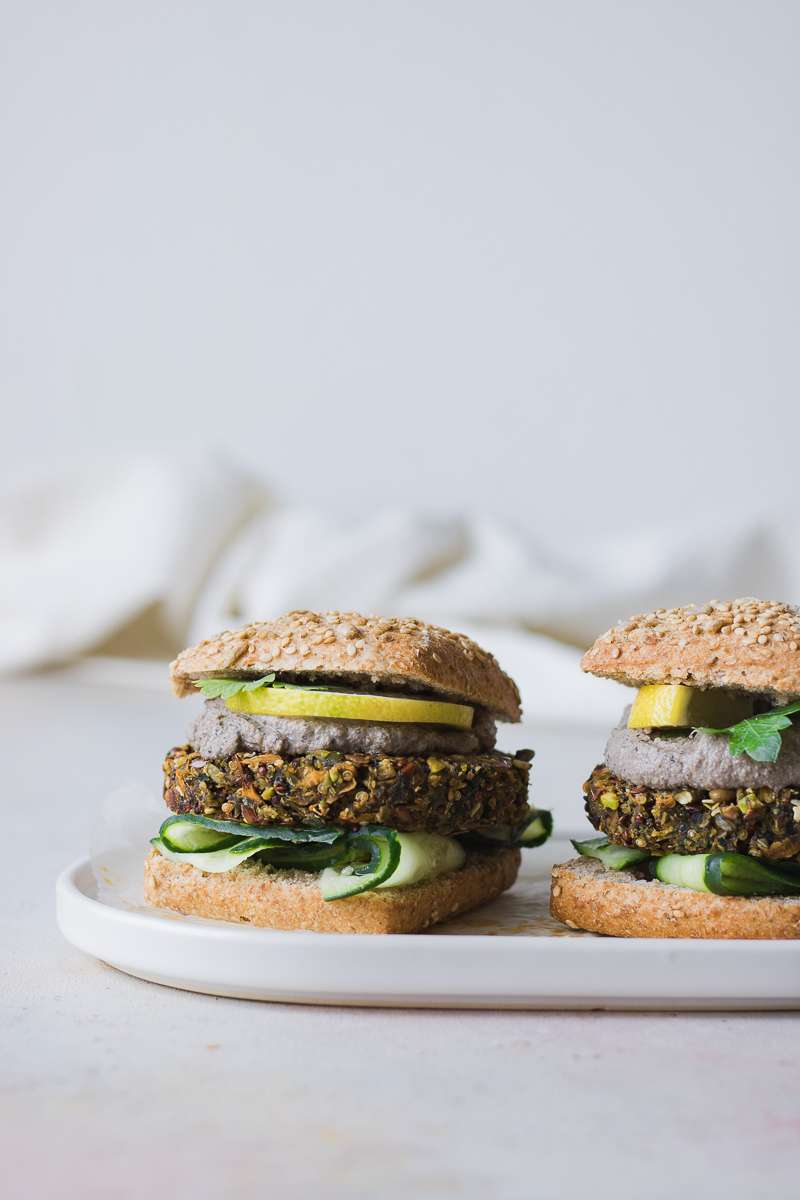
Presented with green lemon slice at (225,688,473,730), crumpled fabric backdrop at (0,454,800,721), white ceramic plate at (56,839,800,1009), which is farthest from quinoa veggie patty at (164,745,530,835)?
crumpled fabric backdrop at (0,454,800,721)

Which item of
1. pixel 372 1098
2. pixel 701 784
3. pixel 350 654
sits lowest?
pixel 372 1098

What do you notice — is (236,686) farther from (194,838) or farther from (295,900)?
(295,900)

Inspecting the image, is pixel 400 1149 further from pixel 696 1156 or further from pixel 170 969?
pixel 170 969

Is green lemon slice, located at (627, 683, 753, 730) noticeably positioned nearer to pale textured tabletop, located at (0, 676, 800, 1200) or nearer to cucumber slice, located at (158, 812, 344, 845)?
pale textured tabletop, located at (0, 676, 800, 1200)

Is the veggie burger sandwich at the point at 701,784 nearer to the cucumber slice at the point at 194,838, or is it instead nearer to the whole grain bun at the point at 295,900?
the whole grain bun at the point at 295,900

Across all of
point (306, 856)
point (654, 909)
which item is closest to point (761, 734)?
point (654, 909)

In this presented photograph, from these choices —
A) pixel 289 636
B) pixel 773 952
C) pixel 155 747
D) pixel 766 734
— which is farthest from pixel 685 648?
pixel 155 747

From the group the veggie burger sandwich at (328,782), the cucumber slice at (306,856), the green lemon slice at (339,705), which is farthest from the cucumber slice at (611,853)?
the cucumber slice at (306,856)
